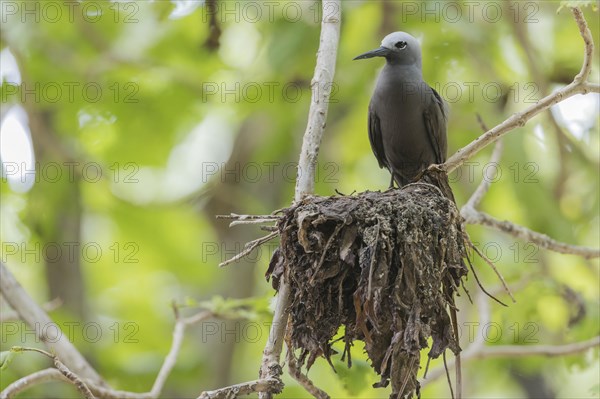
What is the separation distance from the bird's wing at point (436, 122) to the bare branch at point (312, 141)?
1921 millimetres

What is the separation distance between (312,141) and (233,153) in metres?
6.84

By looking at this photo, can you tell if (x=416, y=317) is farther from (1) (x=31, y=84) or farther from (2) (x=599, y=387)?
(1) (x=31, y=84)

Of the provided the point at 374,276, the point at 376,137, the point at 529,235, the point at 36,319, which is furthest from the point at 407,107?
the point at 36,319

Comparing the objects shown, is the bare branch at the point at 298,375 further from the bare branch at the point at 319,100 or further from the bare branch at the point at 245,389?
the bare branch at the point at 319,100

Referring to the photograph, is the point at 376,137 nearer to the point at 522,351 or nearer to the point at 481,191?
the point at 481,191

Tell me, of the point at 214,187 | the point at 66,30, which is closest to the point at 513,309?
the point at 214,187

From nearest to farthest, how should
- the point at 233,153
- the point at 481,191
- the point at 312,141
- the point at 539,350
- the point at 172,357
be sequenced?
the point at 312,141 < the point at 172,357 < the point at 481,191 < the point at 539,350 < the point at 233,153

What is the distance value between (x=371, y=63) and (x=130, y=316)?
15.9ft

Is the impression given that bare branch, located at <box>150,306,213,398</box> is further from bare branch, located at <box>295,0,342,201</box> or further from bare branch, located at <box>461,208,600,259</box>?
bare branch, located at <box>461,208,600,259</box>

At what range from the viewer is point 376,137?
674cm

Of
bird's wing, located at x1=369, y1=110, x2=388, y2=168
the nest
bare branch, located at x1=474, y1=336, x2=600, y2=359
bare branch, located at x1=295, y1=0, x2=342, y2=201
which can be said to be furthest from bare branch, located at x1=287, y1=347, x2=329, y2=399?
bird's wing, located at x1=369, y1=110, x2=388, y2=168

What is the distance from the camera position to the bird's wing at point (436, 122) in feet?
20.9

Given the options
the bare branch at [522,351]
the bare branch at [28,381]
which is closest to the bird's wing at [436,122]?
the bare branch at [522,351]

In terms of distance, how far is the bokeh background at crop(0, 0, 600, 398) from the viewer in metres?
7.71
